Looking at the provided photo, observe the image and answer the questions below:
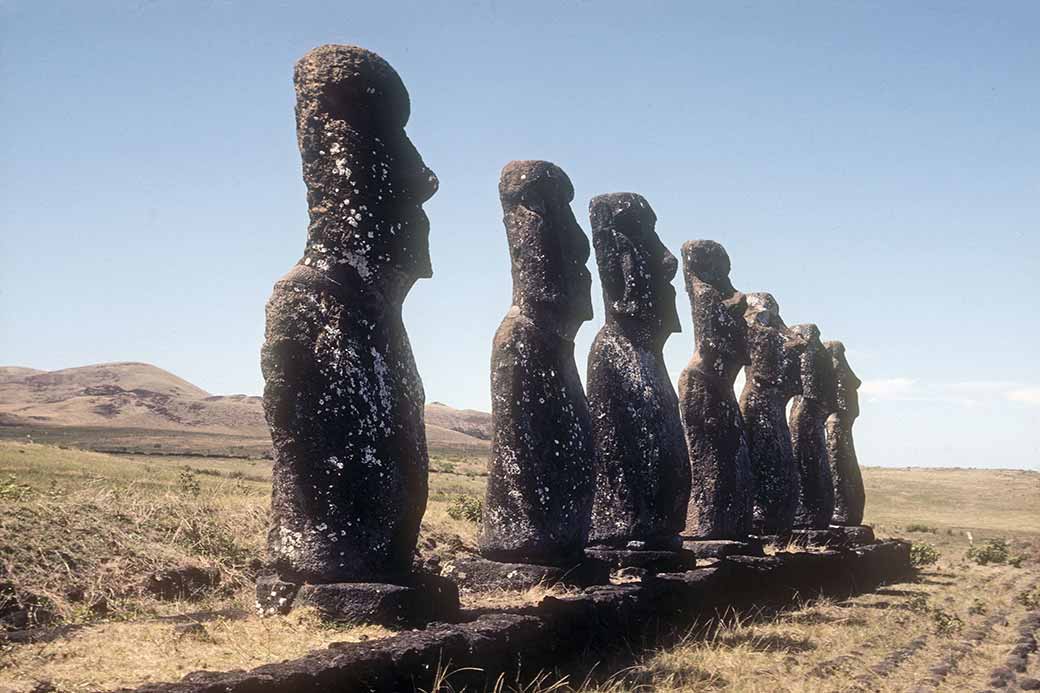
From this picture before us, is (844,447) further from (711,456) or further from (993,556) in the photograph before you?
(711,456)

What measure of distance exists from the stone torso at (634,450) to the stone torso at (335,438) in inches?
171

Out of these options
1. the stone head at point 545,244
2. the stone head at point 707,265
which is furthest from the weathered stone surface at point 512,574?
the stone head at point 707,265

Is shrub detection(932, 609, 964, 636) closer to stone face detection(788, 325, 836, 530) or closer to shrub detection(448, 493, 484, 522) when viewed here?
stone face detection(788, 325, 836, 530)

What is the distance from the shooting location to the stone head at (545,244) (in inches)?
404

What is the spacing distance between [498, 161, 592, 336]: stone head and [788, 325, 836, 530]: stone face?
8.65 m

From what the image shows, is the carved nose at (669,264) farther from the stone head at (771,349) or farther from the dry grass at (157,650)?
the dry grass at (157,650)

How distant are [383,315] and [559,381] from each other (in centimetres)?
250

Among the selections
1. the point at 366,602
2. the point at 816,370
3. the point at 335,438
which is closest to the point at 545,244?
the point at 335,438

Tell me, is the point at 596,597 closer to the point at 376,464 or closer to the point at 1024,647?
the point at 376,464

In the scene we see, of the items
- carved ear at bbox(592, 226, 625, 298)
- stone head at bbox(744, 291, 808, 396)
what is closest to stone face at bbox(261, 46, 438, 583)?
carved ear at bbox(592, 226, 625, 298)

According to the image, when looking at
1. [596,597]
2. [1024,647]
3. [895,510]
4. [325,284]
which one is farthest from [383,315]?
[895,510]

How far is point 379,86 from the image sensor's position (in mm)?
8219

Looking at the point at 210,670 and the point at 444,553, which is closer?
the point at 210,670

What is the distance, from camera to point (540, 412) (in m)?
9.71
